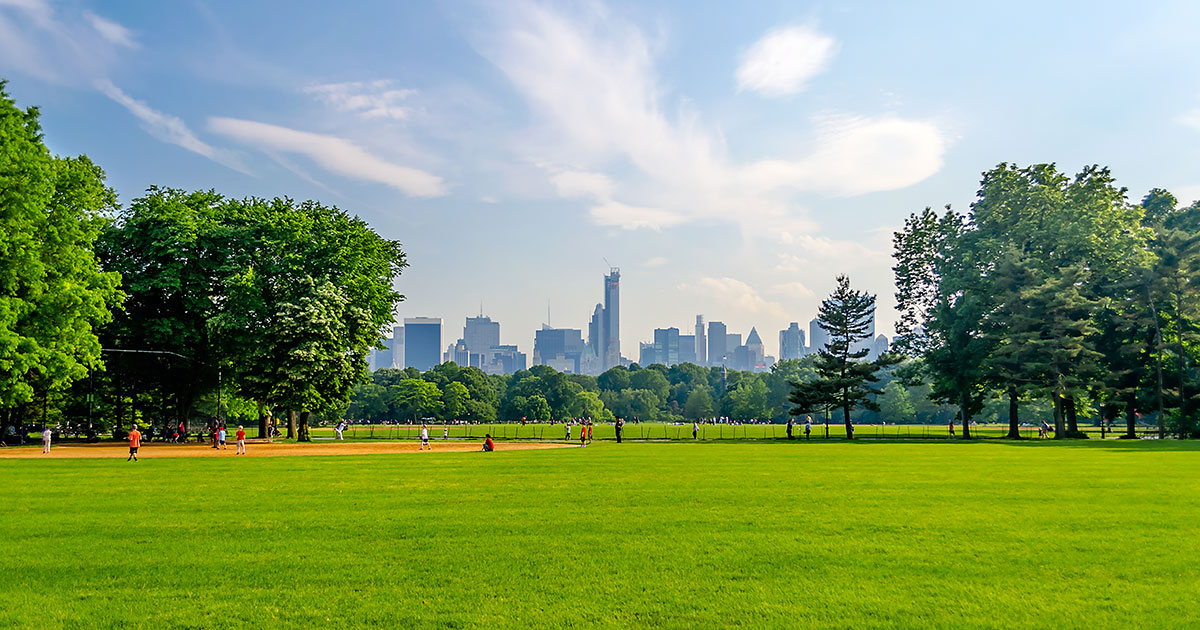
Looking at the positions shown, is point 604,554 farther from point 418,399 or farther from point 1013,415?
point 418,399

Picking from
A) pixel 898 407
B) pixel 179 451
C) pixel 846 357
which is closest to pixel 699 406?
pixel 898 407

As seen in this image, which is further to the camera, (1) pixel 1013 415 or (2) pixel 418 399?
(2) pixel 418 399

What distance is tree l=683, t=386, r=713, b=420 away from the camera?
188m

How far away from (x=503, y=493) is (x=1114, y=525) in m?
12.6

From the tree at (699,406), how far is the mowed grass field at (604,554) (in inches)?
6629

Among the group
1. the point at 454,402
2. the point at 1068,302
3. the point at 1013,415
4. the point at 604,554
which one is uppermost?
the point at 1068,302

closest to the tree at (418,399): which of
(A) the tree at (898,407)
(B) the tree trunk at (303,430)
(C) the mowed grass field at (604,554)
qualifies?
(B) the tree trunk at (303,430)

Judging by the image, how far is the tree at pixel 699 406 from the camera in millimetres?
188500

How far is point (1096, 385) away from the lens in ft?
184

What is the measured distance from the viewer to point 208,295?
53.4 meters

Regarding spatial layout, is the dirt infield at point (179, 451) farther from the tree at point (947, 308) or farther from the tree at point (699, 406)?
the tree at point (699, 406)

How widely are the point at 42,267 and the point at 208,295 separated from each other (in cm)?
1445

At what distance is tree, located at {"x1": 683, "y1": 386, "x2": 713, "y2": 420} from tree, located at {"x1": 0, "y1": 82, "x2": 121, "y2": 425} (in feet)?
498

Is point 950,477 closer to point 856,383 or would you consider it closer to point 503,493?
point 503,493
